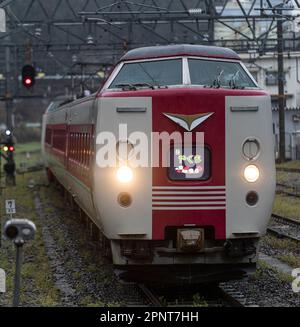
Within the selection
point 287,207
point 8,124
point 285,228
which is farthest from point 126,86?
point 8,124

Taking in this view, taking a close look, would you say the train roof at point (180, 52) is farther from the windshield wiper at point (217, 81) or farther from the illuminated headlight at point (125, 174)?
the illuminated headlight at point (125, 174)

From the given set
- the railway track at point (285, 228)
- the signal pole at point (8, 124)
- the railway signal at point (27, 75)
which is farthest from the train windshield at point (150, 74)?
the signal pole at point (8, 124)

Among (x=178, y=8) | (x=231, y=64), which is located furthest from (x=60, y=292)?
(x=178, y=8)

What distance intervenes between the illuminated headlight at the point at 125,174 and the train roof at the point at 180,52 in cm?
179

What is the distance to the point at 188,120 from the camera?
28.0 ft

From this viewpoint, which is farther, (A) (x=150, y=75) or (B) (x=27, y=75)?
(B) (x=27, y=75)

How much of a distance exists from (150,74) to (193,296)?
9.51 feet

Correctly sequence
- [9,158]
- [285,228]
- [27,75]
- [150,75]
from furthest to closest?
[9,158]
[27,75]
[285,228]
[150,75]

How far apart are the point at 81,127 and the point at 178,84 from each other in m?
2.90

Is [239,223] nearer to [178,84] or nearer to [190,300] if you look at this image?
[190,300]

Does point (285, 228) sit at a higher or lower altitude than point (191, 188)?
lower

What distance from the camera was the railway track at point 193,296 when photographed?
8.68 metres

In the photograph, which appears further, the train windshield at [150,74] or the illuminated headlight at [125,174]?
the train windshield at [150,74]

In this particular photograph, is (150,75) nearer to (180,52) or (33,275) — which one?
(180,52)
